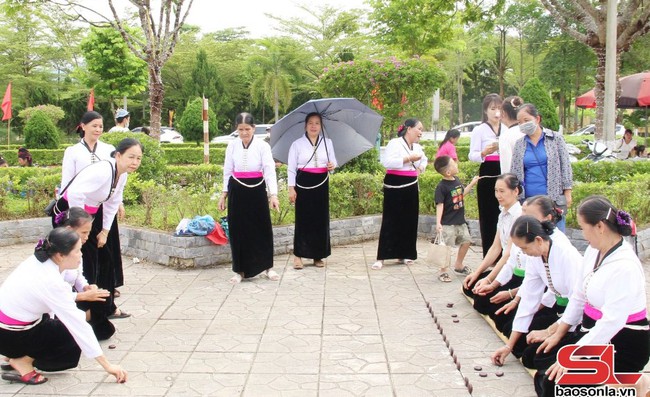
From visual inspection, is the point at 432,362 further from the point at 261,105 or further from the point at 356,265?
the point at 261,105

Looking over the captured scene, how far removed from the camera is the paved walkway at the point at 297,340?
14.0 ft

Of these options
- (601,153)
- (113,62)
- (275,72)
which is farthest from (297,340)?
(275,72)

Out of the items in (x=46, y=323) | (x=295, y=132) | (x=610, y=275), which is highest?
(x=295, y=132)

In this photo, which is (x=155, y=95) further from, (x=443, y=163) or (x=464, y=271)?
(x=464, y=271)

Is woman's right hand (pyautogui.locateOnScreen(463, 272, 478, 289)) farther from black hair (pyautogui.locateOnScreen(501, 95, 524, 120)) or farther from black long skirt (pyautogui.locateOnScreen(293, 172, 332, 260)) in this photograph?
black long skirt (pyautogui.locateOnScreen(293, 172, 332, 260))

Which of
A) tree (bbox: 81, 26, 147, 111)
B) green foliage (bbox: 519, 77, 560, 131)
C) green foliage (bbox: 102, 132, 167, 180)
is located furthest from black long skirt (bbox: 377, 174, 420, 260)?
tree (bbox: 81, 26, 147, 111)

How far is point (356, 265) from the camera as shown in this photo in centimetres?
784

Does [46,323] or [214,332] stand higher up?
[46,323]

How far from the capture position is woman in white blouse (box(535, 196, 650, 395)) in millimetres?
3529

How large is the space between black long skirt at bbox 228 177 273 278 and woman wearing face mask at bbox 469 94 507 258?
229 cm

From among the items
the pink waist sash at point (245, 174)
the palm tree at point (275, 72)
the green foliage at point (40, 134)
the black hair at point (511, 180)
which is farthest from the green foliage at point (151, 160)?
the palm tree at point (275, 72)

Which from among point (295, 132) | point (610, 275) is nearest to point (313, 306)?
point (295, 132)

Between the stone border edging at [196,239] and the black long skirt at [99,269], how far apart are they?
175 centimetres

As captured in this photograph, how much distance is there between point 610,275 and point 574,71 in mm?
32872
